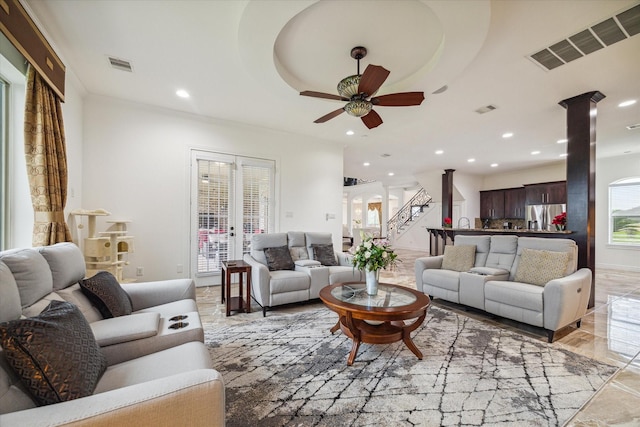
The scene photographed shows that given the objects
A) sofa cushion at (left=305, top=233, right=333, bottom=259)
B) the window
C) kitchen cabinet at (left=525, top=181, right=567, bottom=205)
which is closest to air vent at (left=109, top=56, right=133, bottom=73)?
sofa cushion at (left=305, top=233, right=333, bottom=259)

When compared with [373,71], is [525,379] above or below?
below

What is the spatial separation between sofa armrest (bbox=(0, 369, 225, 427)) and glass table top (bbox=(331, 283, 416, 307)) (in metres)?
1.59

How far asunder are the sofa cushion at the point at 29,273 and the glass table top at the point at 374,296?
2070mm

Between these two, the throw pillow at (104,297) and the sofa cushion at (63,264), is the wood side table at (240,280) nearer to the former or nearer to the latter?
the throw pillow at (104,297)

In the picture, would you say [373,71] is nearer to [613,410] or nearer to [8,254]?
[8,254]

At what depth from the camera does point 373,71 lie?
90.8 inches

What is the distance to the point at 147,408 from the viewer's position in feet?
3.03

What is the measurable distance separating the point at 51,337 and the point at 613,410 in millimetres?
3158

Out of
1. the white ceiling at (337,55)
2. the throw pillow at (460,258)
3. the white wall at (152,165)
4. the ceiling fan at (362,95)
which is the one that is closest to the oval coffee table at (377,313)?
the throw pillow at (460,258)

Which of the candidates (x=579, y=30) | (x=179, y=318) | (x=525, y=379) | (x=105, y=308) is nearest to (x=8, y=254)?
(x=105, y=308)

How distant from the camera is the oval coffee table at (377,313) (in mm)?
2219

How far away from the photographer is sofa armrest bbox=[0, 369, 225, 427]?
85cm

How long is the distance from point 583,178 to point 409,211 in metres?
8.83

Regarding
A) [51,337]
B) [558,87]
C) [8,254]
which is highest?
[558,87]
